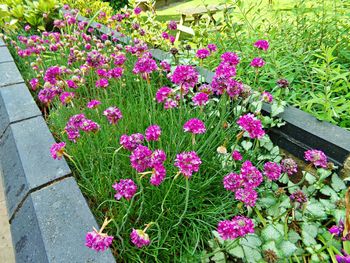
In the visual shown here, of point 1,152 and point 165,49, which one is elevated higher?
point 165,49

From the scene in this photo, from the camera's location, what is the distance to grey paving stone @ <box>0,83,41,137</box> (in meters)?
1.69

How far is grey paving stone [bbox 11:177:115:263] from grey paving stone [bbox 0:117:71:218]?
0.23ft

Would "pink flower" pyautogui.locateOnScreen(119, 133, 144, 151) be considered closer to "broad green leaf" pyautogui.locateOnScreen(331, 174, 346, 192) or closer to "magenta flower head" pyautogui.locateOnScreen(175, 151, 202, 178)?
"magenta flower head" pyautogui.locateOnScreen(175, 151, 202, 178)

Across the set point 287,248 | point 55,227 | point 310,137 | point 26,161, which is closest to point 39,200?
point 55,227

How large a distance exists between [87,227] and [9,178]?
61 centimetres

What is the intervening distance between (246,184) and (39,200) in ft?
2.78

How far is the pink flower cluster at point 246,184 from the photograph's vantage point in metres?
1.07

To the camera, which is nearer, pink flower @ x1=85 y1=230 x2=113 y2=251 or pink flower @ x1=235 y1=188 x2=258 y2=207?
pink flower @ x1=85 y1=230 x2=113 y2=251

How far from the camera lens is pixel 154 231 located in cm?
128

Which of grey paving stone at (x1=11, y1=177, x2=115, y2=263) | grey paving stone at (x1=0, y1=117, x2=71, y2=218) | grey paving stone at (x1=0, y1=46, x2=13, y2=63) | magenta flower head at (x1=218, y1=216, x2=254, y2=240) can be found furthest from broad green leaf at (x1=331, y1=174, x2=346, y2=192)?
grey paving stone at (x1=0, y1=46, x2=13, y2=63)

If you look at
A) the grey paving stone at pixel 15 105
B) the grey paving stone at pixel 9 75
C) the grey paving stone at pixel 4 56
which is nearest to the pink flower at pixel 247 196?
the grey paving stone at pixel 15 105

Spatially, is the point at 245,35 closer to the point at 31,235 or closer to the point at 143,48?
the point at 143,48

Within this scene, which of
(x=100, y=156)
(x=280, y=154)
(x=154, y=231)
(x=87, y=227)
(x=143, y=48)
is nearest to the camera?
(x=87, y=227)

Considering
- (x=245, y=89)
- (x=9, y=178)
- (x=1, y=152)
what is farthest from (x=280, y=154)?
(x=1, y=152)
